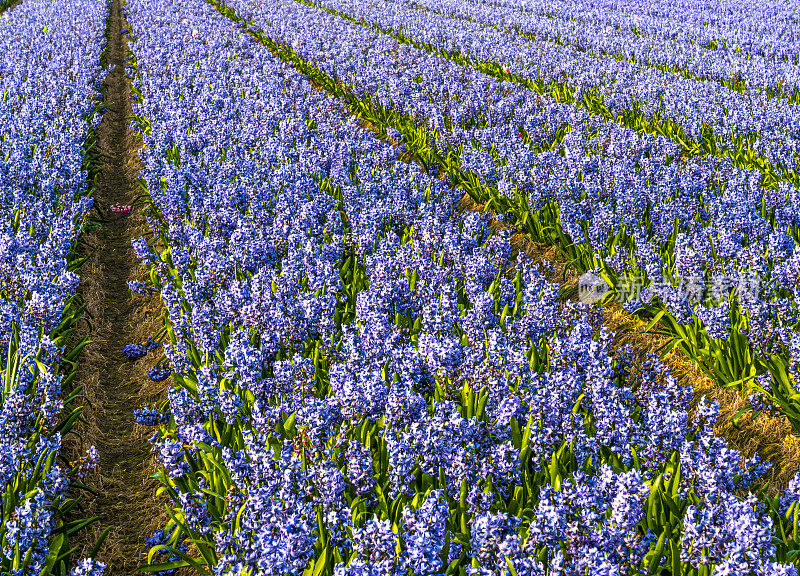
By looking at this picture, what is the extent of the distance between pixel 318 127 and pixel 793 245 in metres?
7.59

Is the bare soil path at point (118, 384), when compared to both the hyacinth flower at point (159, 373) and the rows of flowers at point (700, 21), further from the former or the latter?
the rows of flowers at point (700, 21)

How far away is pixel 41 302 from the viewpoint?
18.7 feet

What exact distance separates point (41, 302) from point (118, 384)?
108 centimetres

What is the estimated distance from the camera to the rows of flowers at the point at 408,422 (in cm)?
310

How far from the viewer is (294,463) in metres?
3.70

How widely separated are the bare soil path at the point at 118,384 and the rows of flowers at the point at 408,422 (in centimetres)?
30

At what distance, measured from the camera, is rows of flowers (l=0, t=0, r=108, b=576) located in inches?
157

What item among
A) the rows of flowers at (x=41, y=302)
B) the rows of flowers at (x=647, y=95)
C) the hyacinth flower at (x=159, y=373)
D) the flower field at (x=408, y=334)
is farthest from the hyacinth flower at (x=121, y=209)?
the rows of flowers at (x=647, y=95)


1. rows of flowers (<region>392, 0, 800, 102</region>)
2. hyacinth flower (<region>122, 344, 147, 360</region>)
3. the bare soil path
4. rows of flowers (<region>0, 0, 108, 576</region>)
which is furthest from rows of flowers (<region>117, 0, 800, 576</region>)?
rows of flowers (<region>392, 0, 800, 102</region>)

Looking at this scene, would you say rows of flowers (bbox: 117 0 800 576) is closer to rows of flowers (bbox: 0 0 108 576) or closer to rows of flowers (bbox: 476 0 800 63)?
rows of flowers (bbox: 0 0 108 576)

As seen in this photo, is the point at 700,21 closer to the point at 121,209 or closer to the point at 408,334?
the point at 121,209

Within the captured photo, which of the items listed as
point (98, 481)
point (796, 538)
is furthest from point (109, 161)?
point (796, 538)

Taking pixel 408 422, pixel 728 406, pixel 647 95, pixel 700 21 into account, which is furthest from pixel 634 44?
pixel 408 422

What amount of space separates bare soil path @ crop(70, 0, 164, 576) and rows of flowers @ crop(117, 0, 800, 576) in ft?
0.99
